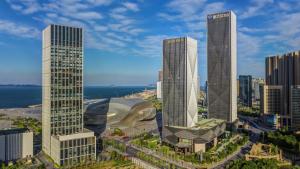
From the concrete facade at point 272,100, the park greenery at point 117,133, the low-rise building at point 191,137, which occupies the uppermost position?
the concrete facade at point 272,100

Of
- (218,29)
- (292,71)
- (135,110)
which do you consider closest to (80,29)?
(135,110)

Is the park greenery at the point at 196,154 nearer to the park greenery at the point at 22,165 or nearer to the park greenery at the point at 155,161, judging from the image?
the park greenery at the point at 155,161

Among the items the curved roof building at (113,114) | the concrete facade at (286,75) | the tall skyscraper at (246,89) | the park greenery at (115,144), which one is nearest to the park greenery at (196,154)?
the park greenery at (115,144)

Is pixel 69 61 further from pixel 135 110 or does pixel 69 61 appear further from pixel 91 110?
pixel 135 110

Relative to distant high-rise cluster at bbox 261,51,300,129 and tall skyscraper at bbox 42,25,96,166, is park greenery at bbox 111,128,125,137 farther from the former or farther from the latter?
distant high-rise cluster at bbox 261,51,300,129

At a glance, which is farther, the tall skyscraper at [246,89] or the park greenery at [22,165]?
the tall skyscraper at [246,89]

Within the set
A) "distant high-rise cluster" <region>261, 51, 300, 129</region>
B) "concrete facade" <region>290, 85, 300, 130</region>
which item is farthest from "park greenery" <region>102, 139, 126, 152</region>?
"distant high-rise cluster" <region>261, 51, 300, 129</region>
